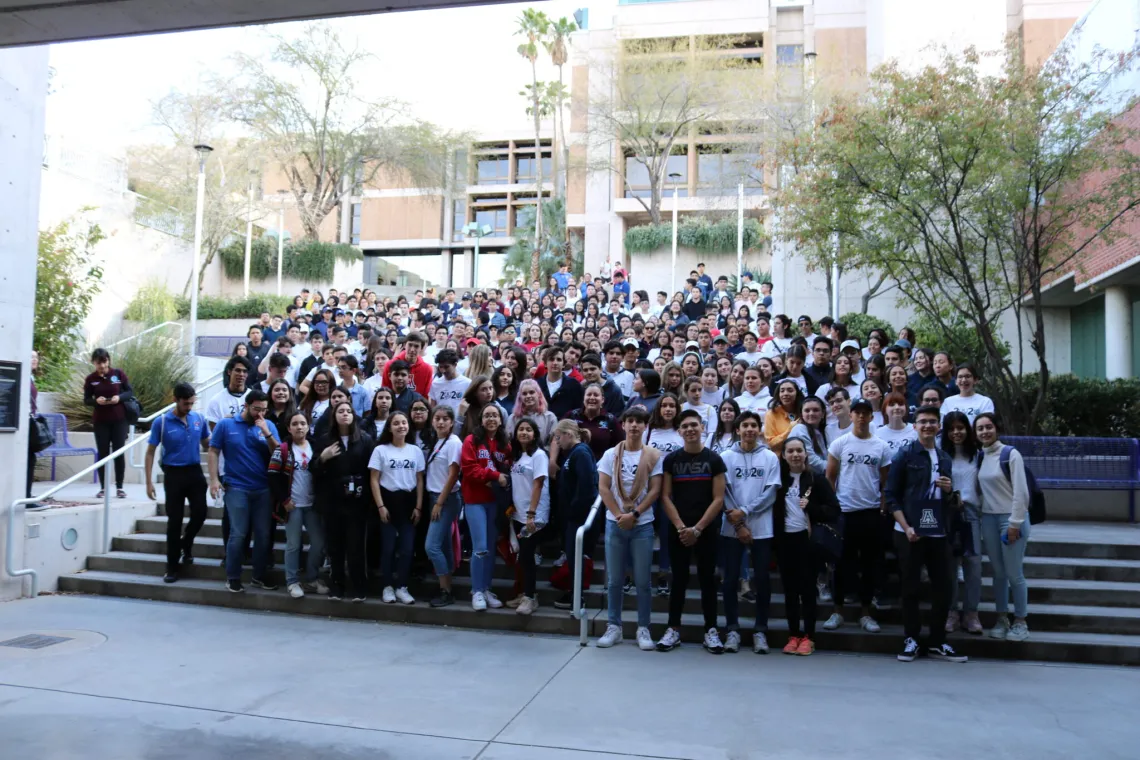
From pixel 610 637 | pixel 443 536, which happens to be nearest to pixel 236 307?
pixel 443 536

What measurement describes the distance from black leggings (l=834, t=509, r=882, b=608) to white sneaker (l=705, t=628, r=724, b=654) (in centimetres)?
122

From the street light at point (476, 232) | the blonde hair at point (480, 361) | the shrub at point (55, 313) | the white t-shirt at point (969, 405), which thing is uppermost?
the street light at point (476, 232)

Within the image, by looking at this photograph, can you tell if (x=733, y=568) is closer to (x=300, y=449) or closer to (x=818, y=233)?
(x=300, y=449)

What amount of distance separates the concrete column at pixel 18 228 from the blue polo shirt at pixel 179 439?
1.29 meters

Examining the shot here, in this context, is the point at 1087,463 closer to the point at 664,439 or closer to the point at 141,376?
the point at 664,439

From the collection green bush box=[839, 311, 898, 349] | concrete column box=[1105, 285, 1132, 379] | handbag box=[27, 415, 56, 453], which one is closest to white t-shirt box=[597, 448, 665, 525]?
handbag box=[27, 415, 56, 453]

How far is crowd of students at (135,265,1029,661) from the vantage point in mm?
6867

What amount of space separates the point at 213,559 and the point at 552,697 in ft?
17.3

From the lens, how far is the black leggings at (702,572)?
6.88 m

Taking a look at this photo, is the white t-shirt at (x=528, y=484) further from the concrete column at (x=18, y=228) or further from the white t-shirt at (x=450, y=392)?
the concrete column at (x=18, y=228)

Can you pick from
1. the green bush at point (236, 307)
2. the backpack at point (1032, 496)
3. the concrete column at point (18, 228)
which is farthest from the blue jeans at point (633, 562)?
the green bush at point (236, 307)

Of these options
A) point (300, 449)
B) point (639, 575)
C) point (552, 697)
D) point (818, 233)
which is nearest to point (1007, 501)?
point (639, 575)

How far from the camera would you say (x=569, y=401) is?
8.94 metres

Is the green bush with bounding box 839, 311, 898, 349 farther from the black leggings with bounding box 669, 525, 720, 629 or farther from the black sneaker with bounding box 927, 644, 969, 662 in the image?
the black leggings with bounding box 669, 525, 720, 629
